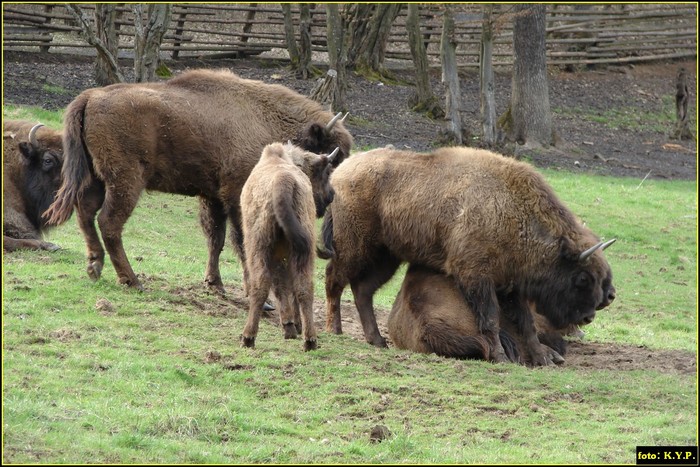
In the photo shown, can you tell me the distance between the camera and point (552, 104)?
29016mm

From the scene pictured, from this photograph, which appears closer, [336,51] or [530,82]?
[336,51]

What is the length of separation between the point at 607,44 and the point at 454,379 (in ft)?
90.0

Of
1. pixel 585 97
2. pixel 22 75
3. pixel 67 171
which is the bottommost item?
pixel 585 97

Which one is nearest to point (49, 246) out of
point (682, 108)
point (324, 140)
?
point (324, 140)

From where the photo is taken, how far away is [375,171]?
34.0 ft

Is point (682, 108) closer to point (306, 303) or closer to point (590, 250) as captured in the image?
point (590, 250)

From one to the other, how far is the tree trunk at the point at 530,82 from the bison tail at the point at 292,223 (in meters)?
15.7

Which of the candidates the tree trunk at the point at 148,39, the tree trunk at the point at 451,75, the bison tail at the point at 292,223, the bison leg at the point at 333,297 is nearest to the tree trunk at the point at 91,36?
the tree trunk at the point at 148,39

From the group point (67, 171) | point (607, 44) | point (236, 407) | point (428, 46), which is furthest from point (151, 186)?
point (607, 44)

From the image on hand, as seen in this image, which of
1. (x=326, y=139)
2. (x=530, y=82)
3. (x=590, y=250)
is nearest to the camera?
(x=590, y=250)

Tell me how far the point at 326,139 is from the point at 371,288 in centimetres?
182

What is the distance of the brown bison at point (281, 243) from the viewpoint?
812 cm

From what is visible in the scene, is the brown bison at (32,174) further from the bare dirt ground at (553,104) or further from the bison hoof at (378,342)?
the bare dirt ground at (553,104)

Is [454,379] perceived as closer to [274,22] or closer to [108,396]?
[108,396]
